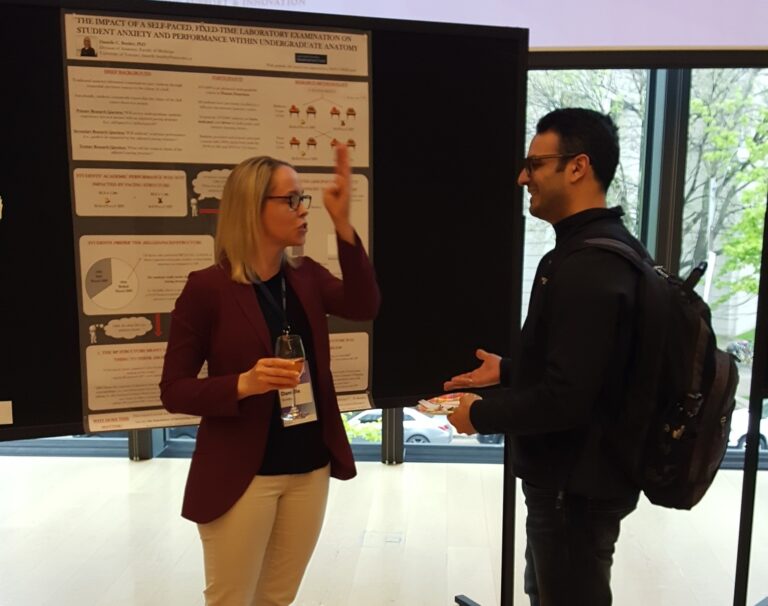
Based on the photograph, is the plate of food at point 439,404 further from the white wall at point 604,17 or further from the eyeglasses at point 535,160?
the white wall at point 604,17

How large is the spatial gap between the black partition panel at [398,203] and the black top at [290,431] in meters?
0.45

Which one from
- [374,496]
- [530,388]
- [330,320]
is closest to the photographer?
[530,388]

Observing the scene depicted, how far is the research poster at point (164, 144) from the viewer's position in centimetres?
171

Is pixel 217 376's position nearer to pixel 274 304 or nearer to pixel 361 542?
pixel 274 304

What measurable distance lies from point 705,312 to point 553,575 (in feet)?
2.40

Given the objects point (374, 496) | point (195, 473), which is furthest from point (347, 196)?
point (374, 496)

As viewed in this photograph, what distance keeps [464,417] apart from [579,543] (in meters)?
0.41

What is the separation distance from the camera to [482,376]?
6.74ft

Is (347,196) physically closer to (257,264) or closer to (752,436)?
(257,264)

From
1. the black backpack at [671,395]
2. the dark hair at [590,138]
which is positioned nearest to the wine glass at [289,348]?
the black backpack at [671,395]

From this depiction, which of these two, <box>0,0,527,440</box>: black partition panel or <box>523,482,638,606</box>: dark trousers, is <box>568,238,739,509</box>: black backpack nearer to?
<box>523,482,638,606</box>: dark trousers

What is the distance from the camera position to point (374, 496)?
353 cm

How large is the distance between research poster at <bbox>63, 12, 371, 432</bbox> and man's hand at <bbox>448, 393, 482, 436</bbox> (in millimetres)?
641

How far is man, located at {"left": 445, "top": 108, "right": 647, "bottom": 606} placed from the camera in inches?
53.8
